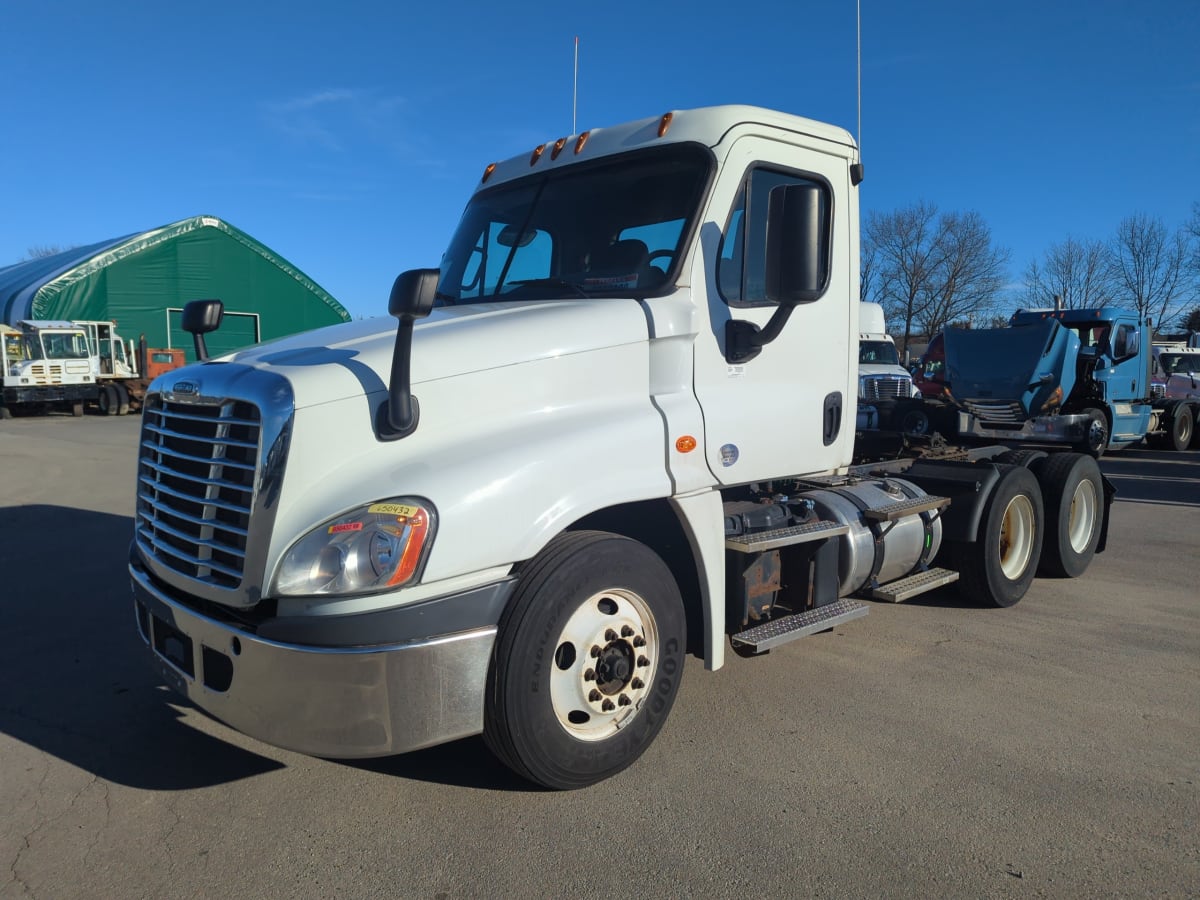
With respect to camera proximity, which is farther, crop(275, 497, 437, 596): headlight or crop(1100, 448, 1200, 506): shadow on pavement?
crop(1100, 448, 1200, 506): shadow on pavement

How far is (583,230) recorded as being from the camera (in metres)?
4.38

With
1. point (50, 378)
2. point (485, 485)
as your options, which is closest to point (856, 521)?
point (485, 485)

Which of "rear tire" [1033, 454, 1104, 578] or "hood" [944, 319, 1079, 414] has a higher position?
"hood" [944, 319, 1079, 414]

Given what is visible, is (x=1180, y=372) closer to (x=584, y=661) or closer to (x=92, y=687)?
(x=584, y=661)

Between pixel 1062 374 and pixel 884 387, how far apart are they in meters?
4.50

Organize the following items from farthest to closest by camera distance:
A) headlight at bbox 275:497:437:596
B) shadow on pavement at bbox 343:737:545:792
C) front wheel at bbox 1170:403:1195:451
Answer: front wheel at bbox 1170:403:1195:451 < shadow on pavement at bbox 343:737:545:792 < headlight at bbox 275:497:437:596

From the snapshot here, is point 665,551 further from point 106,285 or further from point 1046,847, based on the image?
point 106,285

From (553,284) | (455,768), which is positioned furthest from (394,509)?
(553,284)

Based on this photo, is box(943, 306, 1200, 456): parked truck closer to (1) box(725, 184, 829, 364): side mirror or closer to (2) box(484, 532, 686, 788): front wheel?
(1) box(725, 184, 829, 364): side mirror

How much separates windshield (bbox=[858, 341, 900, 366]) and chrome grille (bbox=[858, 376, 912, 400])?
1.13 meters

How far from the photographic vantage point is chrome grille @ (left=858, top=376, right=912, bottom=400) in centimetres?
1853

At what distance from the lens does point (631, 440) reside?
362cm

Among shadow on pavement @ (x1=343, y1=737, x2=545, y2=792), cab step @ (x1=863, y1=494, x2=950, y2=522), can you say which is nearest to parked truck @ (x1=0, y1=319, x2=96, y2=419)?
shadow on pavement @ (x1=343, y1=737, x2=545, y2=792)

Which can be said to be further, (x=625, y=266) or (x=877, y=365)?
(x=877, y=365)
